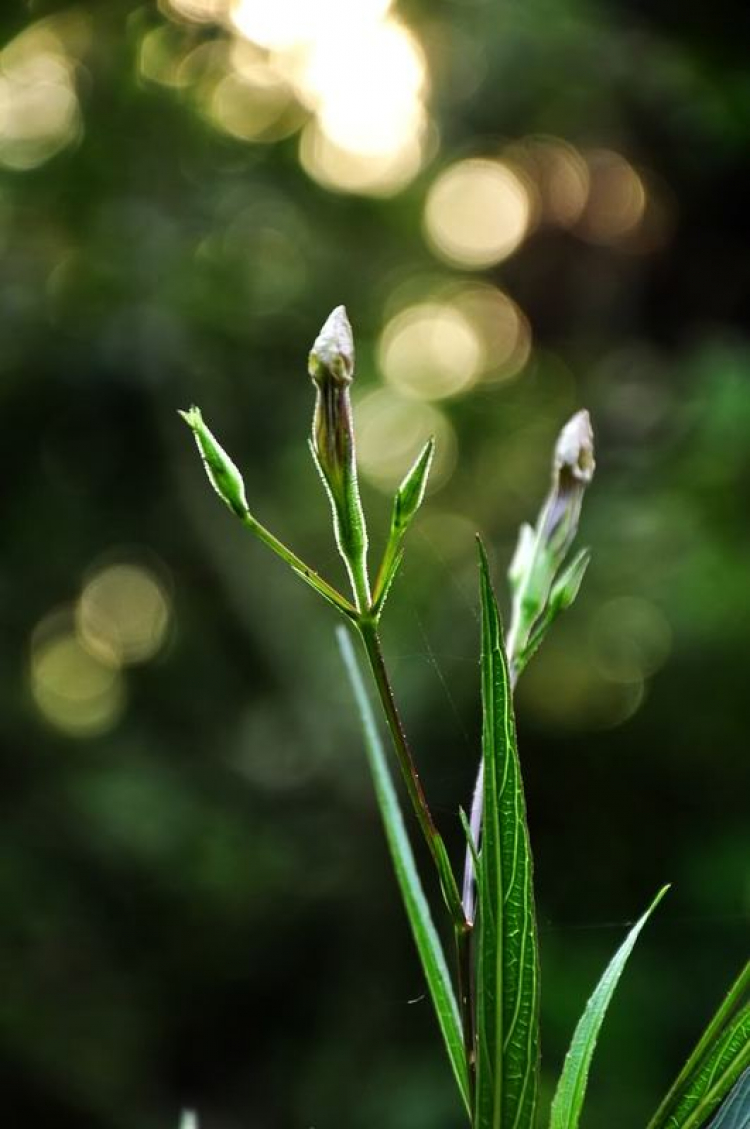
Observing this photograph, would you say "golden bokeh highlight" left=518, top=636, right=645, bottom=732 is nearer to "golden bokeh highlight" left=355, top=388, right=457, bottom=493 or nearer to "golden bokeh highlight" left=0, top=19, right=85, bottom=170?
"golden bokeh highlight" left=355, top=388, right=457, bottom=493

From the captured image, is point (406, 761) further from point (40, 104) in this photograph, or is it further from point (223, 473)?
point (40, 104)

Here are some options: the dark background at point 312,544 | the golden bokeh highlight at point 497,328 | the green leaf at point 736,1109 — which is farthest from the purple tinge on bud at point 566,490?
the golden bokeh highlight at point 497,328

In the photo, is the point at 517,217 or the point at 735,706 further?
the point at 517,217

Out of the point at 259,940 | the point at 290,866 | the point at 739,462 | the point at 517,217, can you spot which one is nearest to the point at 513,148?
the point at 517,217

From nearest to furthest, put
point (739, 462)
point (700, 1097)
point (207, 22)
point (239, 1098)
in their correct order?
point (700, 1097)
point (739, 462)
point (207, 22)
point (239, 1098)

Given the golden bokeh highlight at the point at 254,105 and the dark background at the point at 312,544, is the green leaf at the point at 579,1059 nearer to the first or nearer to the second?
the dark background at the point at 312,544

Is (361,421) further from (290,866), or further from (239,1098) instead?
(239,1098)

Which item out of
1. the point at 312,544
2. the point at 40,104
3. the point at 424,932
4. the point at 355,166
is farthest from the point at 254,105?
the point at 424,932
